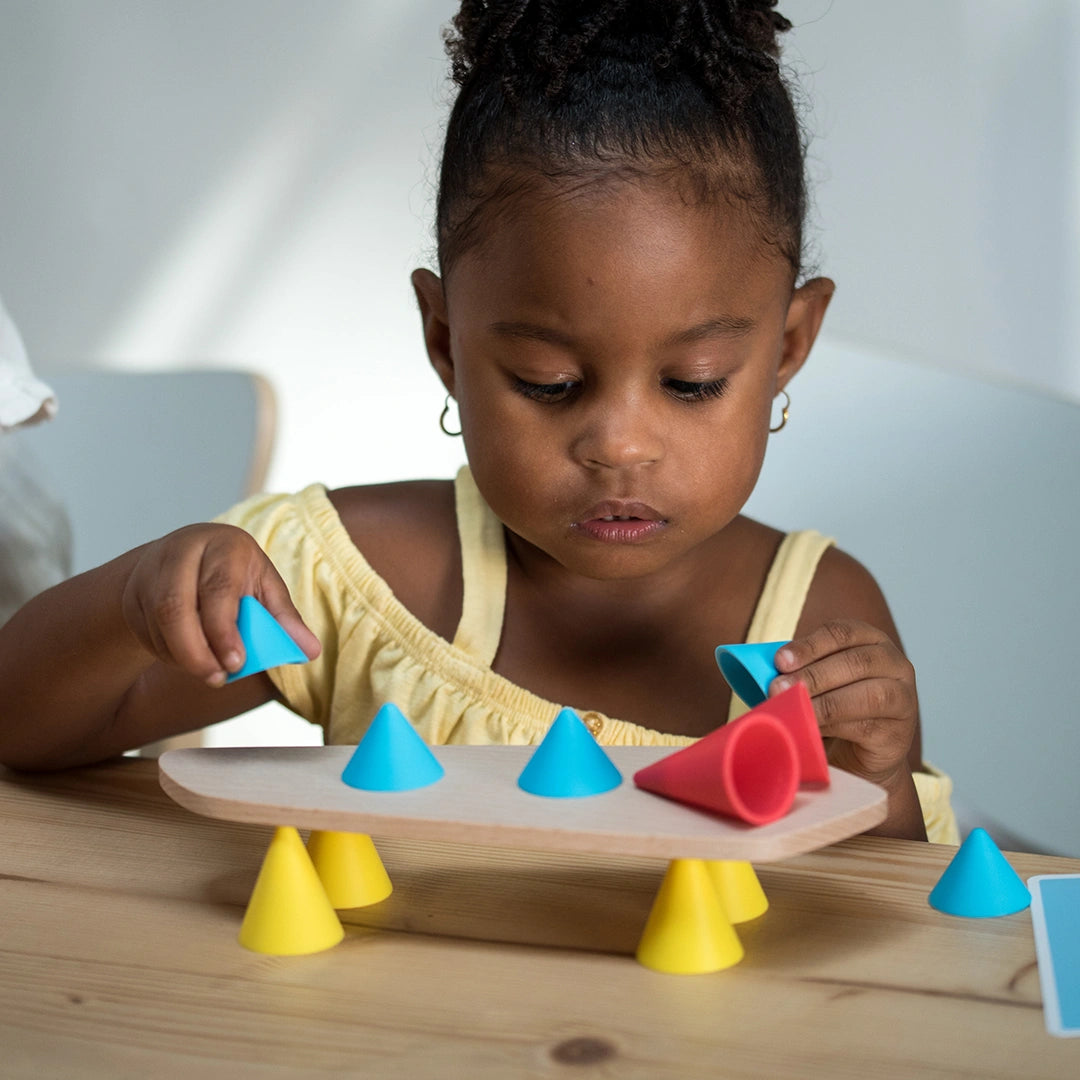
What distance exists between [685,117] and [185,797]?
0.52 meters

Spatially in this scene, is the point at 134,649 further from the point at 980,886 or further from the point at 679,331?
the point at 980,886

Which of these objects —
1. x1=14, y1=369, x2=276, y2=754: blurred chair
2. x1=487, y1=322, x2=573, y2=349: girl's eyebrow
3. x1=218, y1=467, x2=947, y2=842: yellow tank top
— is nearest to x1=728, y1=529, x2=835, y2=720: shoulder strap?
x1=218, y1=467, x2=947, y2=842: yellow tank top

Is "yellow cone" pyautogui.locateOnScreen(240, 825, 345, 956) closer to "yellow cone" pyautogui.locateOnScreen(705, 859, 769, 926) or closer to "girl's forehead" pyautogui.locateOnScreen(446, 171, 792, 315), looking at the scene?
"yellow cone" pyautogui.locateOnScreen(705, 859, 769, 926)

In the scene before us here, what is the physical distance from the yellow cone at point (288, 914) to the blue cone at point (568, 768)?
97 millimetres

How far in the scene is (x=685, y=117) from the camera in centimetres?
83

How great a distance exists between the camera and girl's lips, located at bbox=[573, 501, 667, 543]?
33.2 inches

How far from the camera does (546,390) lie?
83 centimetres

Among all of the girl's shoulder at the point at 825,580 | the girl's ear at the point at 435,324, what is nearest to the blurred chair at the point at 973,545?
the girl's shoulder at the point at 825,580

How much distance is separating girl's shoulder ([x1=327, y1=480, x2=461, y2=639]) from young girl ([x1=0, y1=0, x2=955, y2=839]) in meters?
0.02

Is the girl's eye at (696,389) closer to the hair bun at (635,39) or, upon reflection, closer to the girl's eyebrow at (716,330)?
the girl's eyebrow at (716,330)

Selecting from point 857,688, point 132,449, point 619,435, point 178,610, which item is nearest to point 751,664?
point 857,688

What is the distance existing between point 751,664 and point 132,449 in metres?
1.13

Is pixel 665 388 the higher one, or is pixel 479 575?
pixel 665 388

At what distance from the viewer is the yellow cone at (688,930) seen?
20.2 inches
